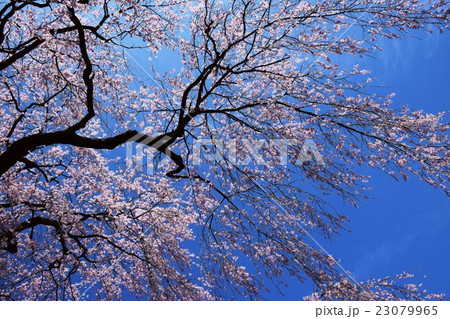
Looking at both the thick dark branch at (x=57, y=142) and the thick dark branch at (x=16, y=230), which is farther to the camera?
the thick dark branch at (x=16, y=230)

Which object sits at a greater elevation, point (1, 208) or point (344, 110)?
point (344, 110)

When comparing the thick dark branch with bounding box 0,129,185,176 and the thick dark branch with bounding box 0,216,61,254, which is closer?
the thick dark branch with bounding box 0,129,185,176

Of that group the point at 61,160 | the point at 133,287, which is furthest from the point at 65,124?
the point at 133,287

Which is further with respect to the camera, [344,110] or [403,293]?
[344,110]

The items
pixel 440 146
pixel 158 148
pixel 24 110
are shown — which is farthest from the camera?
pixel 24 110

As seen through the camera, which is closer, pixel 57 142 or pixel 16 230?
pixel 57 142

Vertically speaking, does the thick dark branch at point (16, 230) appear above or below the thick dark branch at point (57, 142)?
below

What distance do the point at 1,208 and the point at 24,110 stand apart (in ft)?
7.37

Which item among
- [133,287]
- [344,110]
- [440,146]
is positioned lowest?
[133,287]

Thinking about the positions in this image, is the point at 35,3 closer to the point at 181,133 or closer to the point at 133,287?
the point at 181,133

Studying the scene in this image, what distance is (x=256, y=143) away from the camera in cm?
623

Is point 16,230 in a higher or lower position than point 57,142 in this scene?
lower

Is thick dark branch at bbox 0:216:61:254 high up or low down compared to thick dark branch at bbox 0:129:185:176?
down

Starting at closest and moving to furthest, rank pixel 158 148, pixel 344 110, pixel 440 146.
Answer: pixel 440 146, pixel 344 110, pixel 158 148
